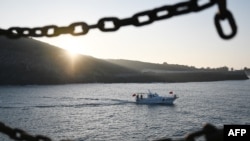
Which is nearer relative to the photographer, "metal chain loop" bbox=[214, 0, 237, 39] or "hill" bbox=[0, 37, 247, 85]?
"metal chain loop" bbox=[214, 0, 237, 39]

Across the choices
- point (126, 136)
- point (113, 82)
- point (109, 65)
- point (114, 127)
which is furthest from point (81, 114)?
point (109, 65)

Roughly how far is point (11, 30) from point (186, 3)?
208cm

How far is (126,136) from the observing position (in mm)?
40812

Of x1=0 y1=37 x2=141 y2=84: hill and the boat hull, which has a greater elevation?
x1=0 y1=37 x2=141 y2=84: hill

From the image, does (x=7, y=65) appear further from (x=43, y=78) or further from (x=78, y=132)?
(x=78, y=132)

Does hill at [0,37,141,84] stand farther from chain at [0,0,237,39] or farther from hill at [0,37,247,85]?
chain at [0,0,237,39]

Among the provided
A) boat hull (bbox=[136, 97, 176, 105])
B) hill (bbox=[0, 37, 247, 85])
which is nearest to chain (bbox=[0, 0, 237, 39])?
boat hull (bbox=[136, 97, 176, 105])

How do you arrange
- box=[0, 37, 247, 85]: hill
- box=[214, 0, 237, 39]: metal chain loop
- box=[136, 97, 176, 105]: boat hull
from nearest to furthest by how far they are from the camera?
box=[214, 0, 237, 39]: metal chain loop → box=[136, 97, 176, 105]: boat hull → box=[0, 37, 247, 85]: hill

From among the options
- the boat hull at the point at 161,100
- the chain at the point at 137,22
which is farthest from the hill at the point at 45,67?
the chain at the point at 137,22

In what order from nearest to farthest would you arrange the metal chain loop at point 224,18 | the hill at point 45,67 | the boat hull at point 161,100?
the metal chain loop at point 224,18
the boat hull at point 161,100
the hill at point 45,67

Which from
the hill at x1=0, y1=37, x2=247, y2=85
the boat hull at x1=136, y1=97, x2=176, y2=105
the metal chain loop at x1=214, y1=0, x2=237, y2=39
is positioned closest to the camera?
the metal chain loop at x1=214, y1=0, x2=237, y2=39

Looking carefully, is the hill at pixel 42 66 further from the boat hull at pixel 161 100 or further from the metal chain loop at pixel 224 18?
the metal chain loop at pixel 224 18

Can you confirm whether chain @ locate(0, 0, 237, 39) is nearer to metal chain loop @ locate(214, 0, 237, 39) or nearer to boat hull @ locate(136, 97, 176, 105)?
metal chain loop @ locate(214, 0, 237, 39)

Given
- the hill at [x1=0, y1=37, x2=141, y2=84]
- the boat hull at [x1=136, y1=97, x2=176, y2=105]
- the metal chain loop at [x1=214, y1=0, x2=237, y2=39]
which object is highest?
the hill at [x1=0, y1=37, x2=141, y2=84]
